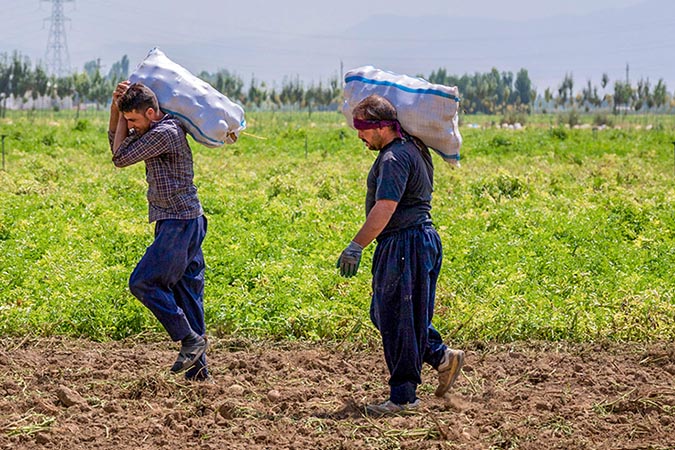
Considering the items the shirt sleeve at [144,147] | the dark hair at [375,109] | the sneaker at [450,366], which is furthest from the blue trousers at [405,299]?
the shirt sleeve at [144,147]

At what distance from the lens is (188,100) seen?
18.7 ft

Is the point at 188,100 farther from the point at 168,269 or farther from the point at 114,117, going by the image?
the point at 168,269

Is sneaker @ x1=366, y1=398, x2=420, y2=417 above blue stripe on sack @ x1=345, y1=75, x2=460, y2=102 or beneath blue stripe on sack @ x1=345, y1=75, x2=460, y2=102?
beneath

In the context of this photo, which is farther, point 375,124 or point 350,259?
point 375,124

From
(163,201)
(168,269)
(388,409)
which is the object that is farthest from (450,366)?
(163,201)

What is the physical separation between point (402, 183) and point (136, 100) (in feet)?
5.30

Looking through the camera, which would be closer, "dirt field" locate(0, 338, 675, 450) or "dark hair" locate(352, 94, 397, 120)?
"dirt field" locate(0, 338, 675, 450)

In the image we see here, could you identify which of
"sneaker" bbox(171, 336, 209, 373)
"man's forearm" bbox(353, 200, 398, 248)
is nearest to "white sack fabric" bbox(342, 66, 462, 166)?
"man's forearm" bbox(353, 200, 398, 248)

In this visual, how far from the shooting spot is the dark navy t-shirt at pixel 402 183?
17.1 feet

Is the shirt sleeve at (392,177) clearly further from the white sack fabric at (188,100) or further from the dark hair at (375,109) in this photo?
the white sack fabric at (188,100)

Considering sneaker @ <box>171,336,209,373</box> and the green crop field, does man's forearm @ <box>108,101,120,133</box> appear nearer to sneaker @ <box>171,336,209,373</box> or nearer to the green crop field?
the green crop field

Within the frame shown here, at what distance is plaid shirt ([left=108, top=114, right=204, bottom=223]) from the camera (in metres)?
5.54

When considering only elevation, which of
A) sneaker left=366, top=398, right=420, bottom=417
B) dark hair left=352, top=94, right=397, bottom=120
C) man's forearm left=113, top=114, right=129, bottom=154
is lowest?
sneaker left=366, top=398, right=420, bottom=417

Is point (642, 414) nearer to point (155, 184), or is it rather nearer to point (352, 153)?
point (155, 184)
